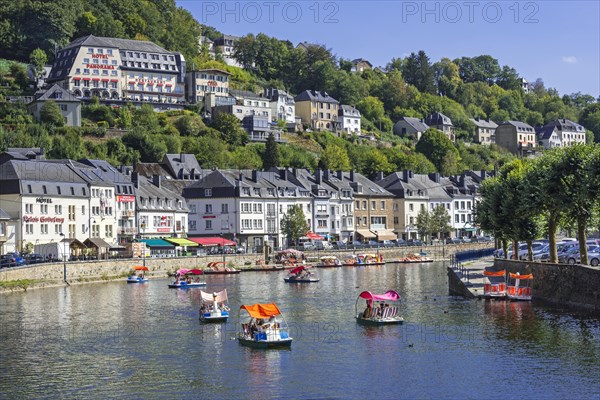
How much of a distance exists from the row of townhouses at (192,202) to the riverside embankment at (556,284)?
43298 millimetres

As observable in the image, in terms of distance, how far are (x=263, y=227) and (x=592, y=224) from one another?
6961 cm

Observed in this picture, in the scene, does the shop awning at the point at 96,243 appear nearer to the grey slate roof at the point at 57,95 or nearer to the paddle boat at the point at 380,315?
the paddle boat at the point at 380,315

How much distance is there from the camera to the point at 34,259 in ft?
304

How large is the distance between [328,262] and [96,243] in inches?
1173

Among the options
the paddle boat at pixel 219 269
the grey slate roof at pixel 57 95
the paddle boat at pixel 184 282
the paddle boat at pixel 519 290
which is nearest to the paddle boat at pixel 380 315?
the paddle boat at pixel 519 290

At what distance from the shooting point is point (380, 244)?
145 metres

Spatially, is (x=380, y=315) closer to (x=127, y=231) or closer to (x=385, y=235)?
(x=127, y=231)

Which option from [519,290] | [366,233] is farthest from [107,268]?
[366,233]

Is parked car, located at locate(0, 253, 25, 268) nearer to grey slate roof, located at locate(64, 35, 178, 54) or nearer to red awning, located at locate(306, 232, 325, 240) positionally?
red awning, located at locate(306, 232, 325, 240)

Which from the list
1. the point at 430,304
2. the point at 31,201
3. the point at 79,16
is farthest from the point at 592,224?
the point at 79,16

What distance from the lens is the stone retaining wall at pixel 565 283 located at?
195 ft

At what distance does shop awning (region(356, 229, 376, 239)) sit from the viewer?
491 feet

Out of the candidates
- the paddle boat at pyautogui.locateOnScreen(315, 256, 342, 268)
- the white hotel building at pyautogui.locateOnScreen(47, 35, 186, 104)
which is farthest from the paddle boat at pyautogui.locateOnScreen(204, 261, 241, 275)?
the white hotel building at pyautogui.locateOnScreen(47, 35, 186, 104)

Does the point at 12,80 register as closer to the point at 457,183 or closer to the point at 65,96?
the point at 65,96
